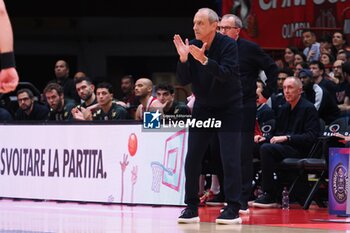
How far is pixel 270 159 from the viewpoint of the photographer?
12.9m

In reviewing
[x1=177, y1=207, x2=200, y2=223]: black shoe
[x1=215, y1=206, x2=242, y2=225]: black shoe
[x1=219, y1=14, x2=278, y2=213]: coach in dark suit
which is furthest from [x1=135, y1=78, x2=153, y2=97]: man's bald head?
[x1=215, y1=206, x2=242, y2=225]: black shoe

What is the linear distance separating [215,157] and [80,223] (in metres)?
2.91

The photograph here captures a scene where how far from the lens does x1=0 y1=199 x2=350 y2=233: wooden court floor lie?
389 inches

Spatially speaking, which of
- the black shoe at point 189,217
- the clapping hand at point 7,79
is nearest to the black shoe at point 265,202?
the black shoe at point 189,217

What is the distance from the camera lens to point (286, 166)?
42.2 feet

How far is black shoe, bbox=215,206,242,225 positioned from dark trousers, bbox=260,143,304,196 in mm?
2443

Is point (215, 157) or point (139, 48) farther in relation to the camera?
point (139, 48)

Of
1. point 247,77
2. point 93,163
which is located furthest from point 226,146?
point 93,163

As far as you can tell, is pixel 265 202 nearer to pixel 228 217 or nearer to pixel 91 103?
pixel 228 217

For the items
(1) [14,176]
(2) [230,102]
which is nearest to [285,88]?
(2) [230,102]

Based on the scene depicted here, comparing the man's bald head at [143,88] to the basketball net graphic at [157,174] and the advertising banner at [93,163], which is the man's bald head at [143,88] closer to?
the advertising banner at [93,163]

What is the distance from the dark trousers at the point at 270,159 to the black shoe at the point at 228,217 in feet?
8.02

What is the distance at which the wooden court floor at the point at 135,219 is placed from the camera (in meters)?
9.88

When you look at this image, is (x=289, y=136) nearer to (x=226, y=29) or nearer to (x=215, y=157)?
(x=215, y=157)
